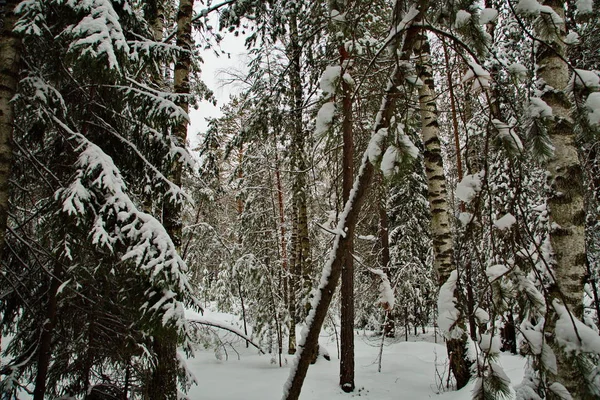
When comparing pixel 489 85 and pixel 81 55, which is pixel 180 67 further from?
pixel 489 85

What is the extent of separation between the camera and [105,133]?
4137mm

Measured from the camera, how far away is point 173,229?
4723mm

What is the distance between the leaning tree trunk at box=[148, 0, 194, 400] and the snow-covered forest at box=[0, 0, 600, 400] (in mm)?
32

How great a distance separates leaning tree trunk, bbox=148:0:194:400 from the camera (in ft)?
12.0

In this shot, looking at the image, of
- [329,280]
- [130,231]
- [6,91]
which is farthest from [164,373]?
[329,280]

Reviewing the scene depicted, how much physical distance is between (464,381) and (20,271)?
6541 millimetres

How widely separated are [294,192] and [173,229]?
393cm

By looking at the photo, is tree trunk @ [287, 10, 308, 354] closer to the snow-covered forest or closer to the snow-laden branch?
the snow-covered forest

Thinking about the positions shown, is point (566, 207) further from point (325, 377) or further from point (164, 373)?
point (325, 377)

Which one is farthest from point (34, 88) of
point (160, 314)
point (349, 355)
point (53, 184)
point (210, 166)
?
point (349, 355)

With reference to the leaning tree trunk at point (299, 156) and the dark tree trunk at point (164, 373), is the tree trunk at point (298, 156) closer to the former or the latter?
the leaning tree trunk at point (299, 156)

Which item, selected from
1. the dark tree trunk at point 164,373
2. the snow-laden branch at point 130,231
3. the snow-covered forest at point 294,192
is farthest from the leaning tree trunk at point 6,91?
the dark tree trunk at point 164,373

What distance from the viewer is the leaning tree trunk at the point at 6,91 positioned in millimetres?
2797

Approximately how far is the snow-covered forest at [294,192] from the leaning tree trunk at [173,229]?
0.10ft
